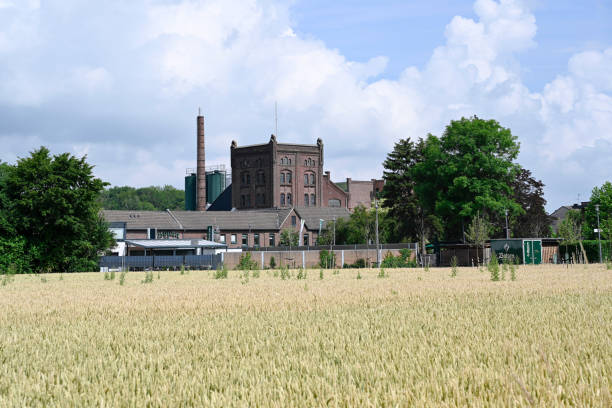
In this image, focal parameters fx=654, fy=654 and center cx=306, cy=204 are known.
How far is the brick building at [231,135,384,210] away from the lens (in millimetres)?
111562

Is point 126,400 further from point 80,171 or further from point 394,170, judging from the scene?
point 394,170

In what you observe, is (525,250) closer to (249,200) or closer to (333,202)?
(249,200)

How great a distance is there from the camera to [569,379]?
16.8ft

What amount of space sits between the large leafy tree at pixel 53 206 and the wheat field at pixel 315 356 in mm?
36549

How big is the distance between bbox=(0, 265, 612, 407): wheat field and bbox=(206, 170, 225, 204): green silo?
116m

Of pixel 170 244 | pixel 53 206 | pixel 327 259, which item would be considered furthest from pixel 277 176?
pixel 53 206

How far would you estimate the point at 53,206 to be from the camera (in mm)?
46688

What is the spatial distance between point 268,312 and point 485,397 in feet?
23.5

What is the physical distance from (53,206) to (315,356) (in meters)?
44.0

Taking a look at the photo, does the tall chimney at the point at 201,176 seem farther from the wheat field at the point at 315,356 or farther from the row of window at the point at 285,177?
the wheat field at the point at 315,356

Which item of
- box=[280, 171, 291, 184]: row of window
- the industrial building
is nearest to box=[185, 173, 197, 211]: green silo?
the industrial building

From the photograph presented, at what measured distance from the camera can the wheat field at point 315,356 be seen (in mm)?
4883

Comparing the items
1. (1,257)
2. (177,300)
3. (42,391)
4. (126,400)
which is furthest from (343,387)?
(1,257)

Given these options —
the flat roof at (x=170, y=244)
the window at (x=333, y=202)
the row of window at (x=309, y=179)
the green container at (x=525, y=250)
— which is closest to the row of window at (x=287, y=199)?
the row of window at (x=309, y=179)
